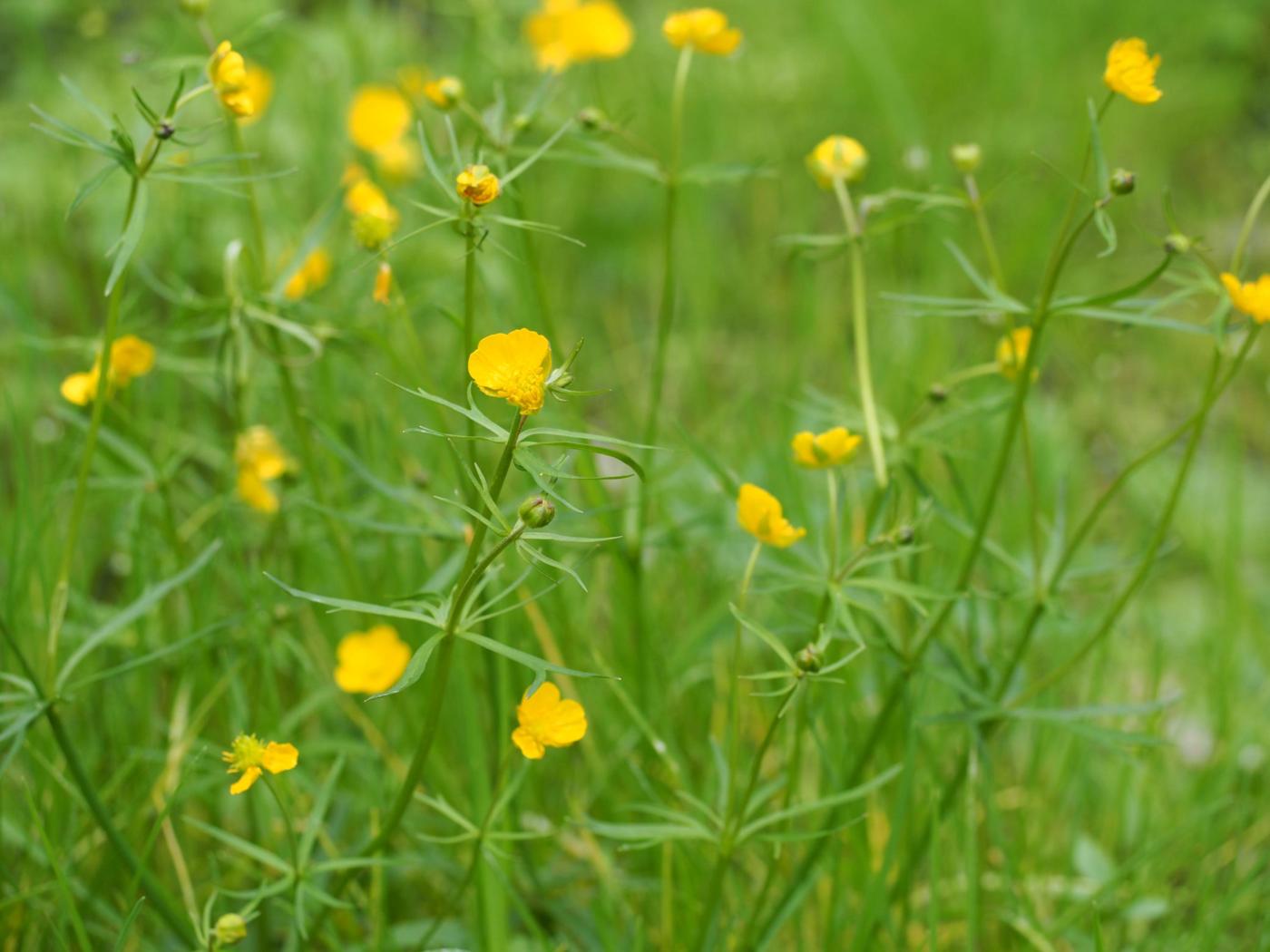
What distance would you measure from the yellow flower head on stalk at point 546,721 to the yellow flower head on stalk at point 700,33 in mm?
648

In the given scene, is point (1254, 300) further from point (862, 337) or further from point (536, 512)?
point (536, 512)

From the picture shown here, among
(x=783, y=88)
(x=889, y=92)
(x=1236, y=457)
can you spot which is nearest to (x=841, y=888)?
(x=1236, y=457)

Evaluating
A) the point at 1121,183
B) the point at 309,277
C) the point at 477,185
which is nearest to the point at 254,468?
the point at 309,277

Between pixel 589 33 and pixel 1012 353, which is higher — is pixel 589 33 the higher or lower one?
the higher one

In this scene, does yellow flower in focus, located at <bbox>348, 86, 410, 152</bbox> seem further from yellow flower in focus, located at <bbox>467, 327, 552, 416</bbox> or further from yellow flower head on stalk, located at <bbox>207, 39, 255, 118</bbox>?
yellow flower in focus, located at <bbox>467, 327, 552, 416</bbox>

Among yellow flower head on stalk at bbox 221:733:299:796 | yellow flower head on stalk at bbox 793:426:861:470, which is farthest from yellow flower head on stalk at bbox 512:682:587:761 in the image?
yellow flower head on stalk at bbox 793:426:861:470

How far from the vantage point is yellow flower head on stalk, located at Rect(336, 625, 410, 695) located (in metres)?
1.18

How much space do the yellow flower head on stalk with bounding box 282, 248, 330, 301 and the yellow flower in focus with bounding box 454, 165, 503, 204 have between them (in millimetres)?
496

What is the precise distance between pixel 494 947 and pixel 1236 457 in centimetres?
113

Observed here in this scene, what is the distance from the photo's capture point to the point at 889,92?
264 cm

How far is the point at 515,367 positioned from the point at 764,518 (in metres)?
0.28

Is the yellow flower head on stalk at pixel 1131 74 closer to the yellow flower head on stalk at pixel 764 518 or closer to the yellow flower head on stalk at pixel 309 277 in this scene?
the yellow flower head on stalk at pixel 764 518

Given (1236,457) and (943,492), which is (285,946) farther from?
(1236,457)

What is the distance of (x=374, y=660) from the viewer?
121 cm
